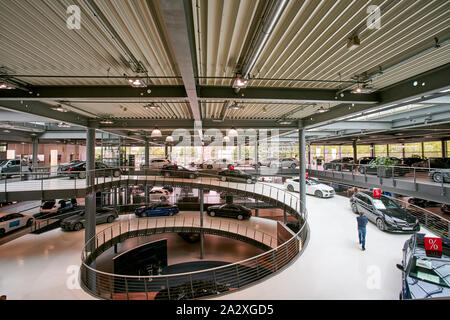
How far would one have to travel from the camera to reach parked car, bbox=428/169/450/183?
8125 millimetres

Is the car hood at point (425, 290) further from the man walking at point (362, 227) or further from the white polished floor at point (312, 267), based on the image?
the man walking at point (362, 227)

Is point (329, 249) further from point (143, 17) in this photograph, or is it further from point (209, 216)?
point (209, 216)

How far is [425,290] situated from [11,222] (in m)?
18.5

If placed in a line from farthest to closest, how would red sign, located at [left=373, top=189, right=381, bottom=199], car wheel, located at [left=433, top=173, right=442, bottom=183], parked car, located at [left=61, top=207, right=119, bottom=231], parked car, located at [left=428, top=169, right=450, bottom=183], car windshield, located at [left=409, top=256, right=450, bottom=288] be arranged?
parked car, located at [left=61, top=207, right=119, bottom=231], car wheel, located at [left=433, top=173, right=442, bottom=183], red sign, located at [left=373, top=189, right=381, bottom=199], parked car, located at [left=428, top=169, right=450, bottom=183], car windshield, located at [left=409, top=256, right=450, bottom=288]

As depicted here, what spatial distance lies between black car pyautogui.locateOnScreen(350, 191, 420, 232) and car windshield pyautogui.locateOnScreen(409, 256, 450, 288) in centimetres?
397

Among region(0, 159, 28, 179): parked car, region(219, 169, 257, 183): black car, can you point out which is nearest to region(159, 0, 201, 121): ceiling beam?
region(219, 169, 257, 183): black car

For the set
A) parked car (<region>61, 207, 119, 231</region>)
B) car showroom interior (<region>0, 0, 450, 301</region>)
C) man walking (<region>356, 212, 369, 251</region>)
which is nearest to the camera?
car showroom interior (<region>0, 0, 450, 301</region>)

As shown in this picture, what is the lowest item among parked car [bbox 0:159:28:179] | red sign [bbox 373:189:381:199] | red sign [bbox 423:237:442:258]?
red sign [bbox 423:237:442:258]

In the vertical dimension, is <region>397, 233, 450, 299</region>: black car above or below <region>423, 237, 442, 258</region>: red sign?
below

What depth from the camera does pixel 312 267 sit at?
4.87 metres

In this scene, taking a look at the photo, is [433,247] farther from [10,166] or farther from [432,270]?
[10,166]

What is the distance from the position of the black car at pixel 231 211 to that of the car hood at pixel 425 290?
1134 centimetres

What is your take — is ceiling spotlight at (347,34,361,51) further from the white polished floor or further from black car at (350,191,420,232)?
black car at (350,191,420,232)
